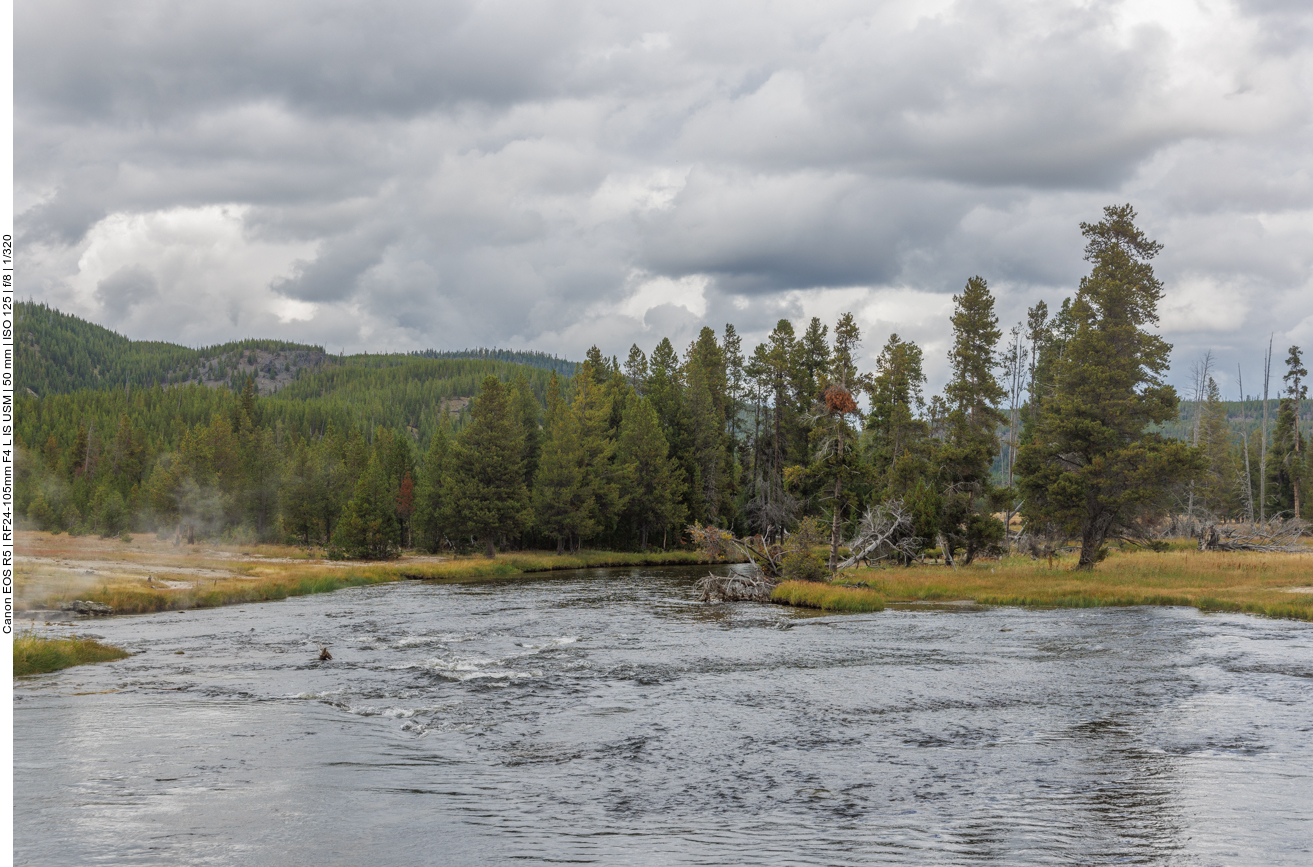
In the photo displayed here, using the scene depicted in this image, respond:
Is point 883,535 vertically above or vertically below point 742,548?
above

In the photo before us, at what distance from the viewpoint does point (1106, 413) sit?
4569 cm

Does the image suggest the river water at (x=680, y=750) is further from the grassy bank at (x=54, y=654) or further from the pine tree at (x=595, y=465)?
the pine tree at (x=595, y=465)

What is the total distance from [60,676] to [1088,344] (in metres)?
45.6

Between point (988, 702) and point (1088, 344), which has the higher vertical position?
point (1088, 344)

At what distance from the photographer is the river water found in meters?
11.3

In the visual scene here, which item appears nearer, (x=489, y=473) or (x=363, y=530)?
(x=363, y=530)

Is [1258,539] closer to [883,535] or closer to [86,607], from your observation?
[883,535]

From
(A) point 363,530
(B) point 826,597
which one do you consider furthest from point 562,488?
(B) point 826,597

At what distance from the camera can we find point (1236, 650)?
83.8 ft

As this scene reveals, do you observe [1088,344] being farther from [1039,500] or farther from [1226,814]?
[1226,814]

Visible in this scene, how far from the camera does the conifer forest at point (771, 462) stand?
4584 cm

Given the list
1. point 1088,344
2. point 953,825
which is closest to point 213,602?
point 953,825

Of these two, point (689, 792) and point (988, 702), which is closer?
point (689, 792)

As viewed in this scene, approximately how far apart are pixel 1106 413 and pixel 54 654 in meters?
45.5
